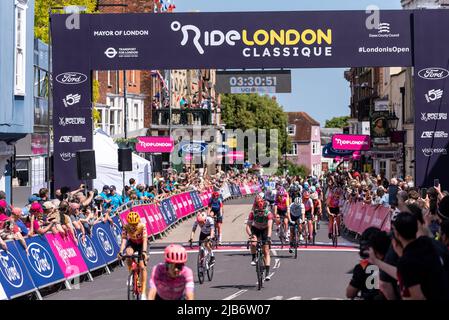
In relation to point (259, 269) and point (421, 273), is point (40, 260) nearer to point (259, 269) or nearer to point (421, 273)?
point (259, 269)

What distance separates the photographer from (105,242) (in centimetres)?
2402

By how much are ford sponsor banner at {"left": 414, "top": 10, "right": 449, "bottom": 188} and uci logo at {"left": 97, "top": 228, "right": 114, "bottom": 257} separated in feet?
30.8

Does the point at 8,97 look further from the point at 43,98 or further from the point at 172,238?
the point at 43,98

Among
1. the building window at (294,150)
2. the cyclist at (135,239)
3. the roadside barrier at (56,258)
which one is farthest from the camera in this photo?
the building window at (294,150)

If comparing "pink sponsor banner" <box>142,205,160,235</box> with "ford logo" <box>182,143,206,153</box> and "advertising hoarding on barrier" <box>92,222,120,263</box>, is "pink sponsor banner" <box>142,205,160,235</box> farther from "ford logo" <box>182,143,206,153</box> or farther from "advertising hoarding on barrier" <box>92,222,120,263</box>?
"ford logo" <box>182,143,206,153</box>

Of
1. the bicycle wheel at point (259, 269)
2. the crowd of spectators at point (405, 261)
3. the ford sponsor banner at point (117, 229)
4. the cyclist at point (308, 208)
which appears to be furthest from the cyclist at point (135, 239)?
the cyclist at point (308, 208)

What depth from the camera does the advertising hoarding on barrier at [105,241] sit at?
Result: 2329cm

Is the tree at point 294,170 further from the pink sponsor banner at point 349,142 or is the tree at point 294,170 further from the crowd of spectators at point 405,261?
the crowd of spectators at point 405,261

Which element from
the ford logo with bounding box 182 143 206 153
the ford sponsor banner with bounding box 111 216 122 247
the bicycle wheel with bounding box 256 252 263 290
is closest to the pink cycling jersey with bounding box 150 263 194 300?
the bicycle wheel with bounding box 256 252 263 290

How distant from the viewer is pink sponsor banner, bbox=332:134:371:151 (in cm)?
4712

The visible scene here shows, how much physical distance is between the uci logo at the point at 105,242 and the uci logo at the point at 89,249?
0.89 meters

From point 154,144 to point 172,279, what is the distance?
33.6 metres

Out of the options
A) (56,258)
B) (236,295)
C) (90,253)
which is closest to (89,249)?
(90,253)

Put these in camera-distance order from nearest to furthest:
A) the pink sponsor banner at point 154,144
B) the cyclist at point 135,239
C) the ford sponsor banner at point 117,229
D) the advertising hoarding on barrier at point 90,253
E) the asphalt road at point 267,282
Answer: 1. the cyclist at point 135,239
2. the asphalt road at point 267,282
3. the advertising hoarding on barrier at point 90,253
4. the ford sponsor banner at point 117,229
5. the pink sponsor banner at point 154,144
